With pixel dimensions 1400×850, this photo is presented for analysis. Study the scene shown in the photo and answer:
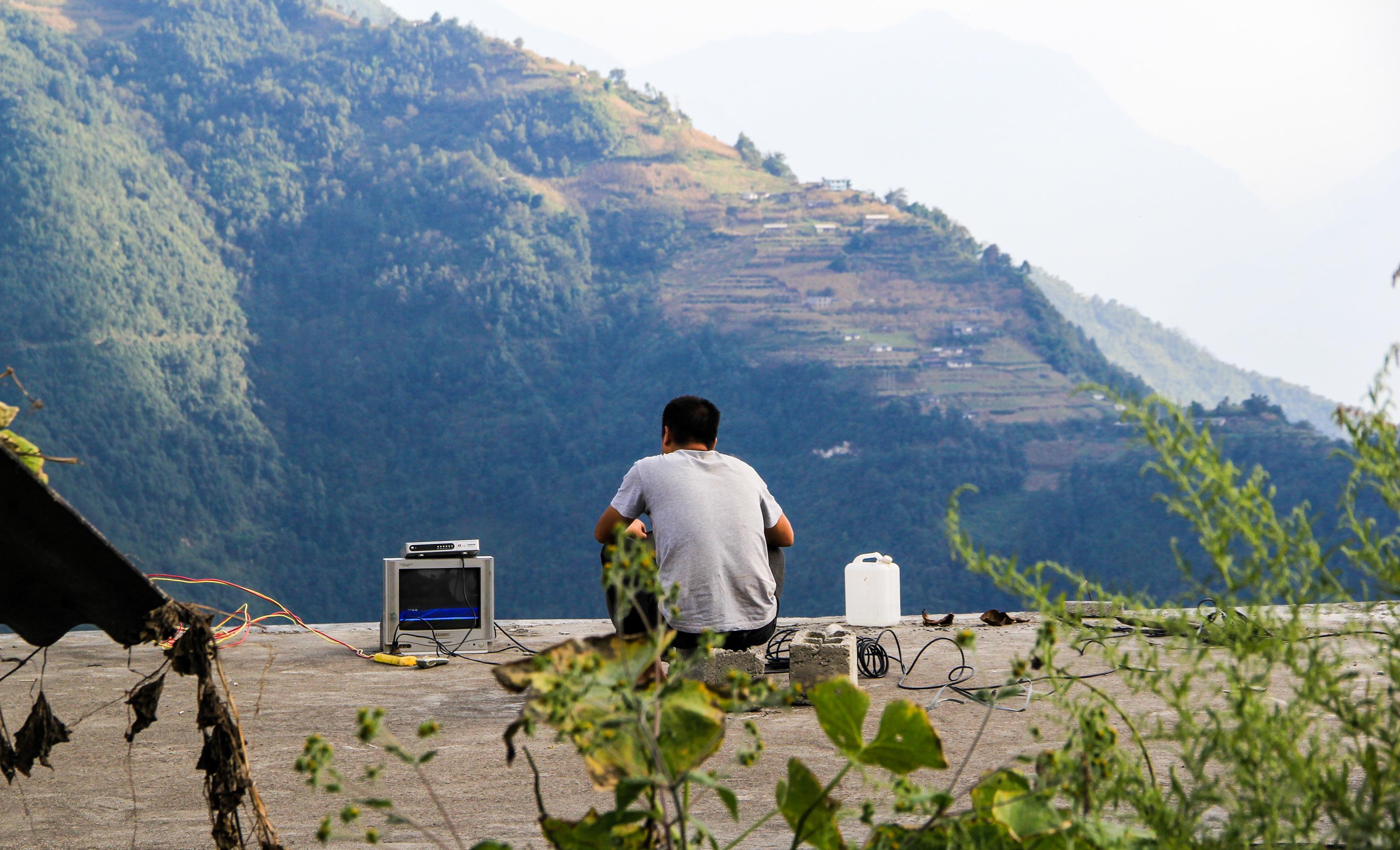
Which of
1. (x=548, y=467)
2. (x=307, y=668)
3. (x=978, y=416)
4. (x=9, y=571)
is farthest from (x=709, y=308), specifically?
(x=9, y=571)

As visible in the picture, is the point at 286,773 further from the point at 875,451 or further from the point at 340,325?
the point at 340,325

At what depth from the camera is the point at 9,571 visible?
1233 mm

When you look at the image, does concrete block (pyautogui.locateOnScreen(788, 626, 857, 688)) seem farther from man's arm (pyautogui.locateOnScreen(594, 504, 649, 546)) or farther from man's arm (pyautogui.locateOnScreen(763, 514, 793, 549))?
man's arm (pyautogui.locateOnScreen(594, 504, 649, 546))

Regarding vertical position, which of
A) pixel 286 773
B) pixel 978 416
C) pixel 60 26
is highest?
pixel 60 26

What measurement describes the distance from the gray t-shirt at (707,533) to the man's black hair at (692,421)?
9 cm

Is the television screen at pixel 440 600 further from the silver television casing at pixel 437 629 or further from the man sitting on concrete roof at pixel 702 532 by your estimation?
the man sitting on concrete roof at pixel 702 532

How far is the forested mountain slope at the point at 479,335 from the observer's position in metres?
43.9

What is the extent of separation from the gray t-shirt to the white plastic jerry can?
2.49 meters

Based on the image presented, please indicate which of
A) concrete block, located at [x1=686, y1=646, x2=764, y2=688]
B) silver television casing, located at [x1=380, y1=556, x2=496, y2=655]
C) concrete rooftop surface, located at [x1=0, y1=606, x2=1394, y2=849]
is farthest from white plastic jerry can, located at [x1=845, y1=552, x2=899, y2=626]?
concrete block, located at [x1=686, y1=646, x2=764, y2=688]

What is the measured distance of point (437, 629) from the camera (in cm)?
510

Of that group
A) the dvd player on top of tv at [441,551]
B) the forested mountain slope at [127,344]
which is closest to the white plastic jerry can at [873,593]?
the dvd player on top of tv at [441,551]

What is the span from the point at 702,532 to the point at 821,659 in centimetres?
71

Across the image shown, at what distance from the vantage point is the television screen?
511 cm

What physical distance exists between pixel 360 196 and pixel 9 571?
2371 inches
